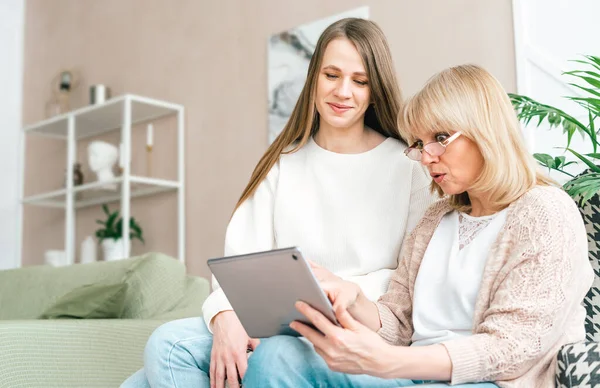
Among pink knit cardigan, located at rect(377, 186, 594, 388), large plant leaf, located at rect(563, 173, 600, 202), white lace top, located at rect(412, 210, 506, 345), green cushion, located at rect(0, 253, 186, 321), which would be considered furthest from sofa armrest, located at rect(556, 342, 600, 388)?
green cushion, located at rect(0, 253, 186, 321)

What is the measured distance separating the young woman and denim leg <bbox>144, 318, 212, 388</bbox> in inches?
1.7

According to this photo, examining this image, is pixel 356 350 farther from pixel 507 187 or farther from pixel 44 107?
pixel 44 107

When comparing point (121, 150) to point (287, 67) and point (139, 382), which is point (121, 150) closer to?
point (287, 67)

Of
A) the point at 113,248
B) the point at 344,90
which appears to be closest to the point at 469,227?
the point at 344,90

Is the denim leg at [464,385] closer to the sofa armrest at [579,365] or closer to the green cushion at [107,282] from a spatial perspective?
the sofa armrest at [579,365]

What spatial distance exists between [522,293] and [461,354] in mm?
140

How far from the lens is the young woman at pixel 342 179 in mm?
1678

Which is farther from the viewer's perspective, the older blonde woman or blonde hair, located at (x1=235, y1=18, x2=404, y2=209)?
blonde hair, located at (x1=235, y1=18, x2=404, y2=209)

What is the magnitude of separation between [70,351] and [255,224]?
2.23 feet

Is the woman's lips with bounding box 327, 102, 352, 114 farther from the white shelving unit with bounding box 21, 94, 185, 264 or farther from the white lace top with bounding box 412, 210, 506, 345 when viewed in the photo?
the white shelving unit with bounding box 21, 94, 185, 264

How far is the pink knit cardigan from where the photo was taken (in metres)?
1.15

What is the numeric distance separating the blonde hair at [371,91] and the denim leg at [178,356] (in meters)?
0.37

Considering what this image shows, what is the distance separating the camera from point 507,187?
1285mm

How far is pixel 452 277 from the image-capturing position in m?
1.33
